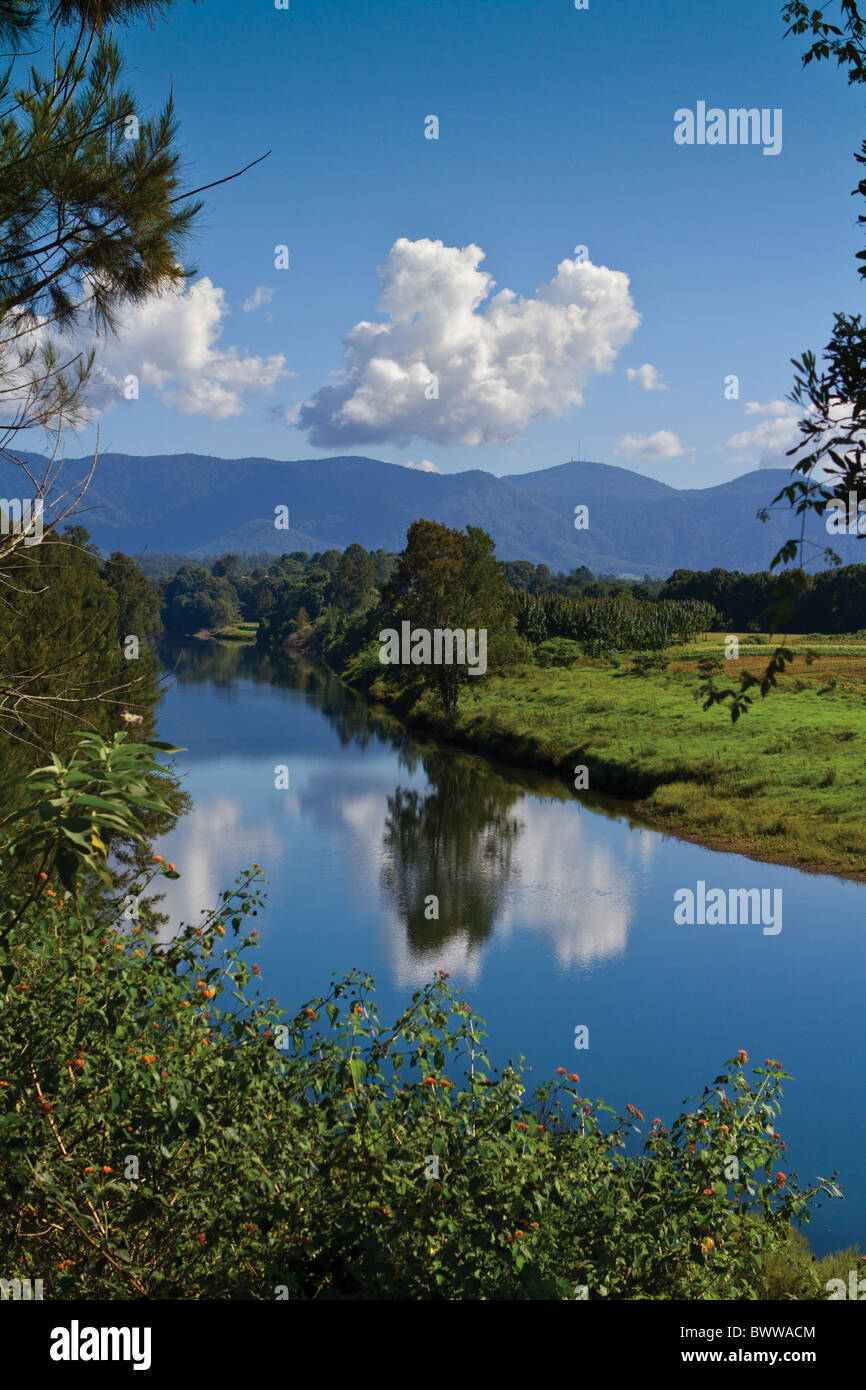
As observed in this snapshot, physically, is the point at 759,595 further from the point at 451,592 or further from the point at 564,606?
the point at 451,592

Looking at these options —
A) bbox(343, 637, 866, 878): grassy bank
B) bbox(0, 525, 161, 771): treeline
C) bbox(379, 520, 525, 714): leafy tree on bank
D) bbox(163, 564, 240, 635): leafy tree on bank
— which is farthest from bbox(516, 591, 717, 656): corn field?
bbox(163, 564, 240, 635): leafy tree on bank

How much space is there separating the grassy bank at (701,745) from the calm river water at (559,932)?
1360 mm

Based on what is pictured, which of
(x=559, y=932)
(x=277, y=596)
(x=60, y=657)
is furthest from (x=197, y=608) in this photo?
(x=60, y=657)

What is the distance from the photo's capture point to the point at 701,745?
104 ft

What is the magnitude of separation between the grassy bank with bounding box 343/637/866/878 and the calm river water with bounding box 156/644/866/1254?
1.36m

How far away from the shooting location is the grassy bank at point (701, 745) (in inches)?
946

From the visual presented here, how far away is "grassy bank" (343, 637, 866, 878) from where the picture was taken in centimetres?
2403

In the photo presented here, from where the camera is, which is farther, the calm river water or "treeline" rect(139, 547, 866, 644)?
"treeline" rect(139, 547, 866, 644)

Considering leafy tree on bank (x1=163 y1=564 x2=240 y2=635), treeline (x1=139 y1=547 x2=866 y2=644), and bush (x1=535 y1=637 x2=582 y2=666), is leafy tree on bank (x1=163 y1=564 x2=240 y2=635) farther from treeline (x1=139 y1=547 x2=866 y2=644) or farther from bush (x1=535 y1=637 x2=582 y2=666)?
bush (x1=535 y1=637 x2=582 y2=666)
